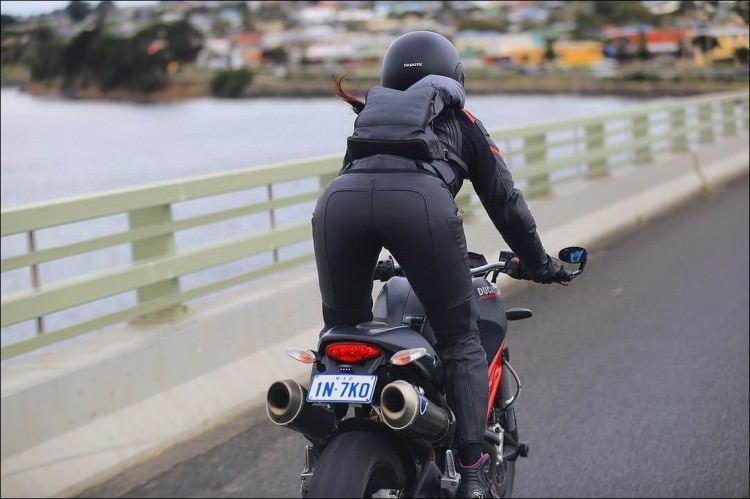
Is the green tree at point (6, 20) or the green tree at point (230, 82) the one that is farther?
the green tree at point (230, 82)

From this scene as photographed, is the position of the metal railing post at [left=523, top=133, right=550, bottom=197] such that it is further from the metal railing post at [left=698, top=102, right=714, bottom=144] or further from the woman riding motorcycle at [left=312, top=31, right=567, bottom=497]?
the woman riding motorcycle at [left=312, top=31, right=567, bottom=497]

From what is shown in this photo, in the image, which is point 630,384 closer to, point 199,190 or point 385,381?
point 199,190

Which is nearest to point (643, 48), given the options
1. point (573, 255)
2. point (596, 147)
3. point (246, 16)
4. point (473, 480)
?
point (596, 147)

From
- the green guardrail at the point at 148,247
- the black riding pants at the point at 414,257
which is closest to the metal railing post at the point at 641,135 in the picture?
the green guardrail at the point at 148,247

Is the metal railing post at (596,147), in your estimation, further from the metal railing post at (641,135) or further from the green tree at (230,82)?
the green tree at (230,82)

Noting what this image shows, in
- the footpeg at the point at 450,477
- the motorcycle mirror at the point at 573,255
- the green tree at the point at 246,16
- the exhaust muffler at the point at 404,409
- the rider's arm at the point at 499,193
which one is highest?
the green tree at the point at 246,16

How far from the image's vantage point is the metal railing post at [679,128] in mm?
20472

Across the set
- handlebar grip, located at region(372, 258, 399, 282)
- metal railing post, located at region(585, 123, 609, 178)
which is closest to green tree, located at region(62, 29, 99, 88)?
handlebar grip, located at region(372, 258, 399, 282)

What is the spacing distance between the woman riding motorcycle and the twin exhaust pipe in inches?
9.6

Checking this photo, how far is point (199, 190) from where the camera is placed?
24.2 feet

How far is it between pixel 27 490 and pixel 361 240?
267 cm

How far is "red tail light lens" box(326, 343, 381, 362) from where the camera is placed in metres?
3.98

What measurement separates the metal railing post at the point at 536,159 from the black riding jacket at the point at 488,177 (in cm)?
915

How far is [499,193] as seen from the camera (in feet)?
14.1
